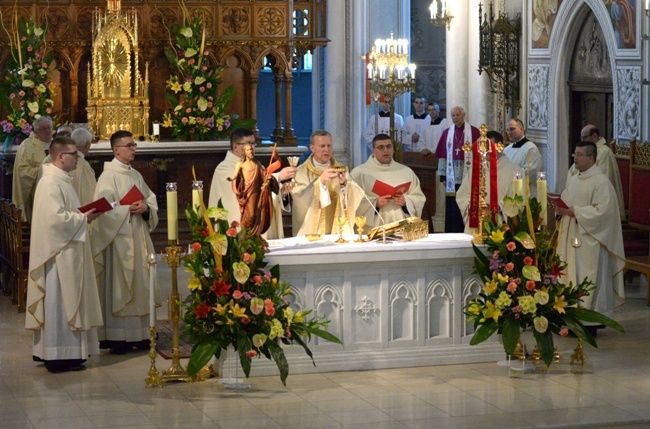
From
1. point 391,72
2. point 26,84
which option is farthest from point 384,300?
point 391,72

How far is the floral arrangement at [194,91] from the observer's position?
52.4ft

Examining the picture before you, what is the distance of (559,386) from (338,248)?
1813 millimetres

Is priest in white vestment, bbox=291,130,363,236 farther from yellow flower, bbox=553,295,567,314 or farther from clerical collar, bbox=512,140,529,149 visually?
clerical collar, bbox=512,140,529,149

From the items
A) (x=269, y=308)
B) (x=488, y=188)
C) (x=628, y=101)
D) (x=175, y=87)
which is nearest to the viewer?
(x=269, y=308)

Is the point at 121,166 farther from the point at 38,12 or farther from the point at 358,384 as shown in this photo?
the point at 38,12

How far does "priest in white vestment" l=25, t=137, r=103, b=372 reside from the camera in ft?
29.1

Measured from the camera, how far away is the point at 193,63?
16.1 meters

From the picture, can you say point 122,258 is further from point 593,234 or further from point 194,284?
point 593,234

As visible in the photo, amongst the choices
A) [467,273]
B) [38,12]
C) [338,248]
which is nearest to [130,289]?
[338,248]

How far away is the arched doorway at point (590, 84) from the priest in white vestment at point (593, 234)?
239 inches

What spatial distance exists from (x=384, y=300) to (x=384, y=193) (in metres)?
1.24

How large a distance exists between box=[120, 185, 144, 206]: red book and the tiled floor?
1.20m

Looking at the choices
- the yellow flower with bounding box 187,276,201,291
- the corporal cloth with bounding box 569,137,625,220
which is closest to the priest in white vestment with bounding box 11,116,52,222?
the yellow flower with bounding box 187,276,201,291

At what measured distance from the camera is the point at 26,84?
1512cm
